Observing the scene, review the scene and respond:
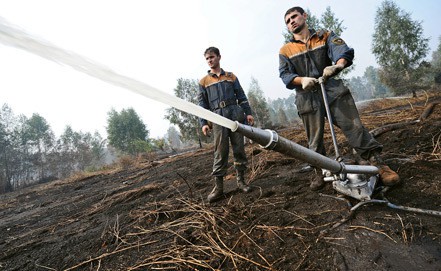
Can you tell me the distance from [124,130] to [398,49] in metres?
47.2

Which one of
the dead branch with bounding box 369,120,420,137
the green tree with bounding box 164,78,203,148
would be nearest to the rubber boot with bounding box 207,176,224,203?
the dead branch with bounding box 369,120,420,137

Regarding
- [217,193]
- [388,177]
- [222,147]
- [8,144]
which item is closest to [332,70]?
[388,177]

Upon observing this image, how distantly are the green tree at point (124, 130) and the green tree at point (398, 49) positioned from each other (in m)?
41.3

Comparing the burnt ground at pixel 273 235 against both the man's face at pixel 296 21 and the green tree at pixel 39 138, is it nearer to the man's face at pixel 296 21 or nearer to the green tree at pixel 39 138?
the man's face at pixel 296 21

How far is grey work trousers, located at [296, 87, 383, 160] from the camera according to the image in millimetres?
2299

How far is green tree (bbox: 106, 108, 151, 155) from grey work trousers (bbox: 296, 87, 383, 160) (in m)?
43.5

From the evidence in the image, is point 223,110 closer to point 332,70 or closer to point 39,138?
point 332,70

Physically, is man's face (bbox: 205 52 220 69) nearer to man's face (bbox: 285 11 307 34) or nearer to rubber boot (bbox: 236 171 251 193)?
man's face (bbox: 285 11 307 34)

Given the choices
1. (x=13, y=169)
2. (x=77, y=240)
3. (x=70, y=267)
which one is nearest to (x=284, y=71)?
(x=70, y=267)

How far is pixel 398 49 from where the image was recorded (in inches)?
1109

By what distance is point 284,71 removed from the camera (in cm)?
272

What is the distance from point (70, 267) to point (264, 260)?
173cm

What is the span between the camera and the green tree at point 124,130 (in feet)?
144

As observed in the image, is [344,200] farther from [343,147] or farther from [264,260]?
[343,147]
